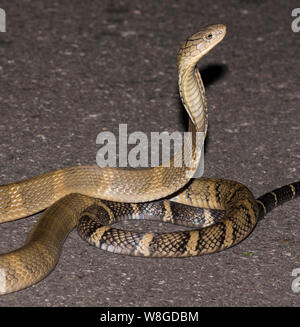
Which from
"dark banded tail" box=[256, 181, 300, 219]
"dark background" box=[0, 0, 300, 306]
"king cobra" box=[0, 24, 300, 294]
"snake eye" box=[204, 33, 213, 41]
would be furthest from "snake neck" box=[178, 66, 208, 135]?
"dark background" box=[0, 0, 300, 306]

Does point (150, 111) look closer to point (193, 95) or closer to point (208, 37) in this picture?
point (193, 95)

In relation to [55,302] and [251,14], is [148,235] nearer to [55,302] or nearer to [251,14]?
[55,302]

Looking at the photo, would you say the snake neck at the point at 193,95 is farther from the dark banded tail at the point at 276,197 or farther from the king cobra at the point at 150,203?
the dark banded tail at the point at 276,197

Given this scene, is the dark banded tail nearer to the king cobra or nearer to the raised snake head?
the king cobra

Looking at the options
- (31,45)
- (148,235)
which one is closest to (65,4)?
(31,45)

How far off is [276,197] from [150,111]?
247 cm

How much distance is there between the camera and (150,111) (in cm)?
892

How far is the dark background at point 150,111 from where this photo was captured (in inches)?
230

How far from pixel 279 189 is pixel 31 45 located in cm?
491

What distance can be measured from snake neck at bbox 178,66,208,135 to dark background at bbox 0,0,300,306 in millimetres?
1163

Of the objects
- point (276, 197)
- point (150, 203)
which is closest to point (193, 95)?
point (150, 203)

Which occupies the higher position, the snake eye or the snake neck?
the snake eye

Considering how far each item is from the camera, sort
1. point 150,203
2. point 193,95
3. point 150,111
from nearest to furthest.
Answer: point 193,95 → point 150,203 → point 150,111

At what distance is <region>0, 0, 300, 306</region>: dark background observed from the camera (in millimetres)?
5832
